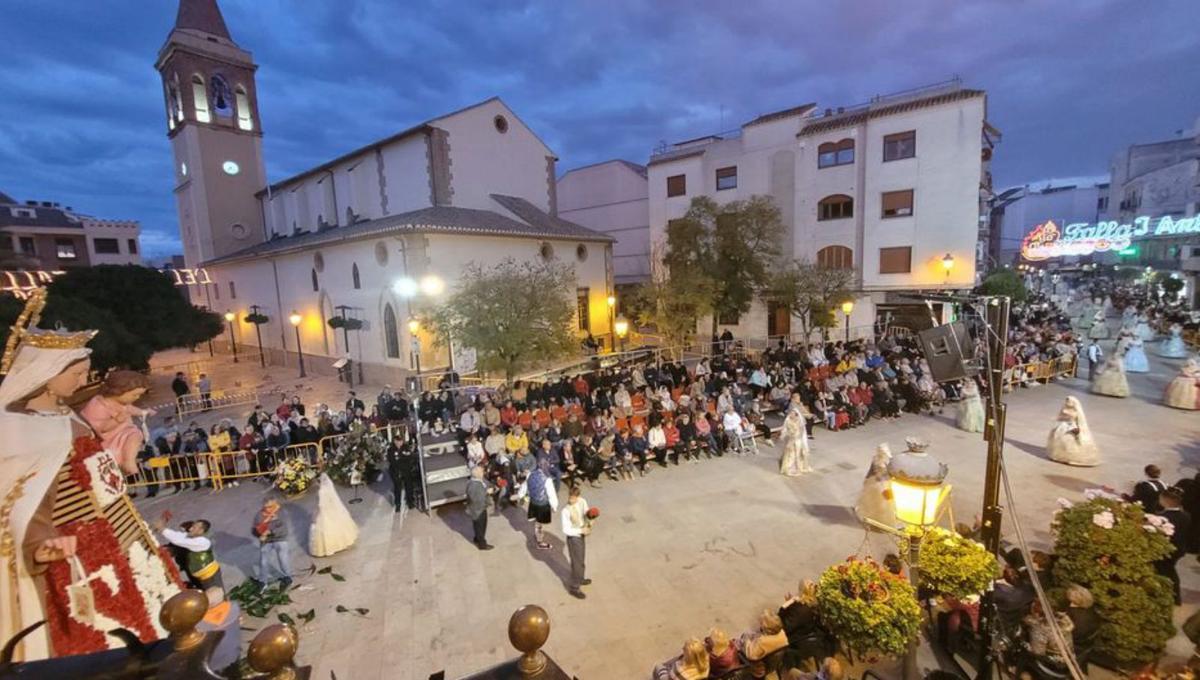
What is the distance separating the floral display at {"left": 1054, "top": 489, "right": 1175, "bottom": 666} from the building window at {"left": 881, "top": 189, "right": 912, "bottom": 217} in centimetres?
2309

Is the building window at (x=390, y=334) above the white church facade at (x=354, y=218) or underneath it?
underneath

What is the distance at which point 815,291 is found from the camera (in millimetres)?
24938

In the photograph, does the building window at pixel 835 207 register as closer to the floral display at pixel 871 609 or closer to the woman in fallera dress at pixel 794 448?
the woman in fallera dress at pixel 794 448

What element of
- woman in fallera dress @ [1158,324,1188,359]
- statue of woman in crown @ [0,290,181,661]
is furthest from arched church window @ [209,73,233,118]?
woman in fallera dress @ [1158,324,1188,359]

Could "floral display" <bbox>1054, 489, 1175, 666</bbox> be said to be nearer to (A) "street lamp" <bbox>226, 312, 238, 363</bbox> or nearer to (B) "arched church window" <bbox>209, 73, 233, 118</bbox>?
(A) "street lamp" <bbox>226, 312, 238, 363</bbox>

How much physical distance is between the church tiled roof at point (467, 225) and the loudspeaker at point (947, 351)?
18.2m

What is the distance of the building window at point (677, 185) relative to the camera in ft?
104

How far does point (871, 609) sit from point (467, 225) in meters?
20.4

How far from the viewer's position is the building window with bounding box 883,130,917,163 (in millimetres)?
24891

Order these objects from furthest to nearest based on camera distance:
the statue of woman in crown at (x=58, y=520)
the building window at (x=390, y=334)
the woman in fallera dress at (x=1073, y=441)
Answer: the building window at (x=390, y=334) < the woman in fallera dress at (x=1073, y=441) < the statue of woman in crown at (x=58, y=520)

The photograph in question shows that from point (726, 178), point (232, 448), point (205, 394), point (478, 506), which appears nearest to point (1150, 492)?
point (478, 506)

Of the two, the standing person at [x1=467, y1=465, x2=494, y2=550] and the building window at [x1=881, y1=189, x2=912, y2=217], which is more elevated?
the building window at [x1=881, y1=189, x2=912, y2=217]

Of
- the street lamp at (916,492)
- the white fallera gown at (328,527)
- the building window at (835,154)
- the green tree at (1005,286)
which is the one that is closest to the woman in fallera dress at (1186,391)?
the green tree at (1005,286)

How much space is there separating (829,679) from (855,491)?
6621 millimetres
